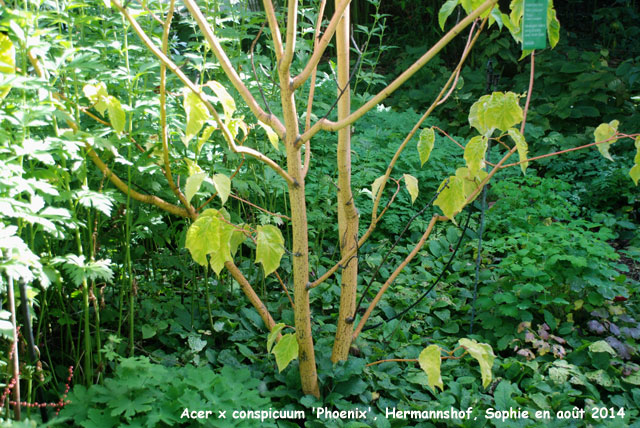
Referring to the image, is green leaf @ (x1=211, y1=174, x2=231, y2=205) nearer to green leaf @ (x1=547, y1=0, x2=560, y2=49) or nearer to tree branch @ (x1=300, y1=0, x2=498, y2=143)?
tree branch @ (x1=300, y1=0, x2=498, y2=143)

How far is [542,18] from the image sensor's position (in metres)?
1.85

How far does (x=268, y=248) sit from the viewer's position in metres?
1.71

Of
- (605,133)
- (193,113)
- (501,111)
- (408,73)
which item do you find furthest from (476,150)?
(193,113)

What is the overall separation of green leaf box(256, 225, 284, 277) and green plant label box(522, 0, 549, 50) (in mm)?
1074

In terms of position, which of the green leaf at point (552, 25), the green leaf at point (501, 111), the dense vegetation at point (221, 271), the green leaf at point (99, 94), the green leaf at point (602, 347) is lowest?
the green leaf at point (602, 347)

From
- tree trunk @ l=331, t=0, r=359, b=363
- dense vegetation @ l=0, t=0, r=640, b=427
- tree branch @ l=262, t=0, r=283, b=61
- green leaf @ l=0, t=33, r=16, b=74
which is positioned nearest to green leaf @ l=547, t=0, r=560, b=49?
dense vegetation @ l=0, t=0, r=640, b=427

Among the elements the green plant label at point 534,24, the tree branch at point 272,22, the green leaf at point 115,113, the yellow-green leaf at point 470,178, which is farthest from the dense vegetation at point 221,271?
A: the green plant label at point 534,24

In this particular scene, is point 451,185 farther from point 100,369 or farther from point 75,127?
point 100,369

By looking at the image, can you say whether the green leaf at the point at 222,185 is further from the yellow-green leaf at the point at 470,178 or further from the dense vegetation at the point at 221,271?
the yellow-green leaf at the point at 470,178

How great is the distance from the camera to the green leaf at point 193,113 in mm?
1588

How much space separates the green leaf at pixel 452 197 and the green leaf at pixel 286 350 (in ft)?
2.28

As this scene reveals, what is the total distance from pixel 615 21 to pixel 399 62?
2.68 metres

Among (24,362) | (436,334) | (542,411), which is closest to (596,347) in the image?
(542,411)

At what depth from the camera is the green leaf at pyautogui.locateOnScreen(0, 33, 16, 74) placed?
1.44 m
